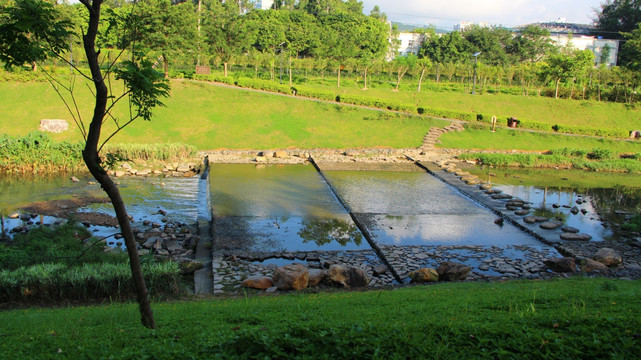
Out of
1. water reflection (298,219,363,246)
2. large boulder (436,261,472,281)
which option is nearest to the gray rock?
large boulder (436,261,472,281)

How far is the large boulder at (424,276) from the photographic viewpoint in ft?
31.8

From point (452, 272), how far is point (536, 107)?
Result: 29.0 m

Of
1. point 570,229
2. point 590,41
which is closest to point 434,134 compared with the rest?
point 570,229

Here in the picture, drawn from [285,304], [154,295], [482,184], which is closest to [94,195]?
[154,295]

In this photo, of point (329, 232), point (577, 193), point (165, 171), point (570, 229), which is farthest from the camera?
point (165, 171)

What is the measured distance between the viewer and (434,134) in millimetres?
28172

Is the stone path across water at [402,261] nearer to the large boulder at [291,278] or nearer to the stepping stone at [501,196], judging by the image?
the large boulder at [291,278]

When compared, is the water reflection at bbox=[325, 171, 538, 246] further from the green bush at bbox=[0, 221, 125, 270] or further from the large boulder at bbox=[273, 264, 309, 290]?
the green bush at bbox=[0, 221, 125, 270]

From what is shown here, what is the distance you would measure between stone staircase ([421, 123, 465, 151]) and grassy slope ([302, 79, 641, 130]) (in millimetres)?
4852

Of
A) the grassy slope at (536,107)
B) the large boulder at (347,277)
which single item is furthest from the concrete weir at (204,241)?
the grassy slope at (536,107)

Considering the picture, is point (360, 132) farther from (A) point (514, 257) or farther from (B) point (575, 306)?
(B) point (575, 306)

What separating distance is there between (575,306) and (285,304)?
3.81 meters

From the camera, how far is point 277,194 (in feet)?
55.5

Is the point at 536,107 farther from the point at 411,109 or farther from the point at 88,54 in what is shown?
the point at 88,54
